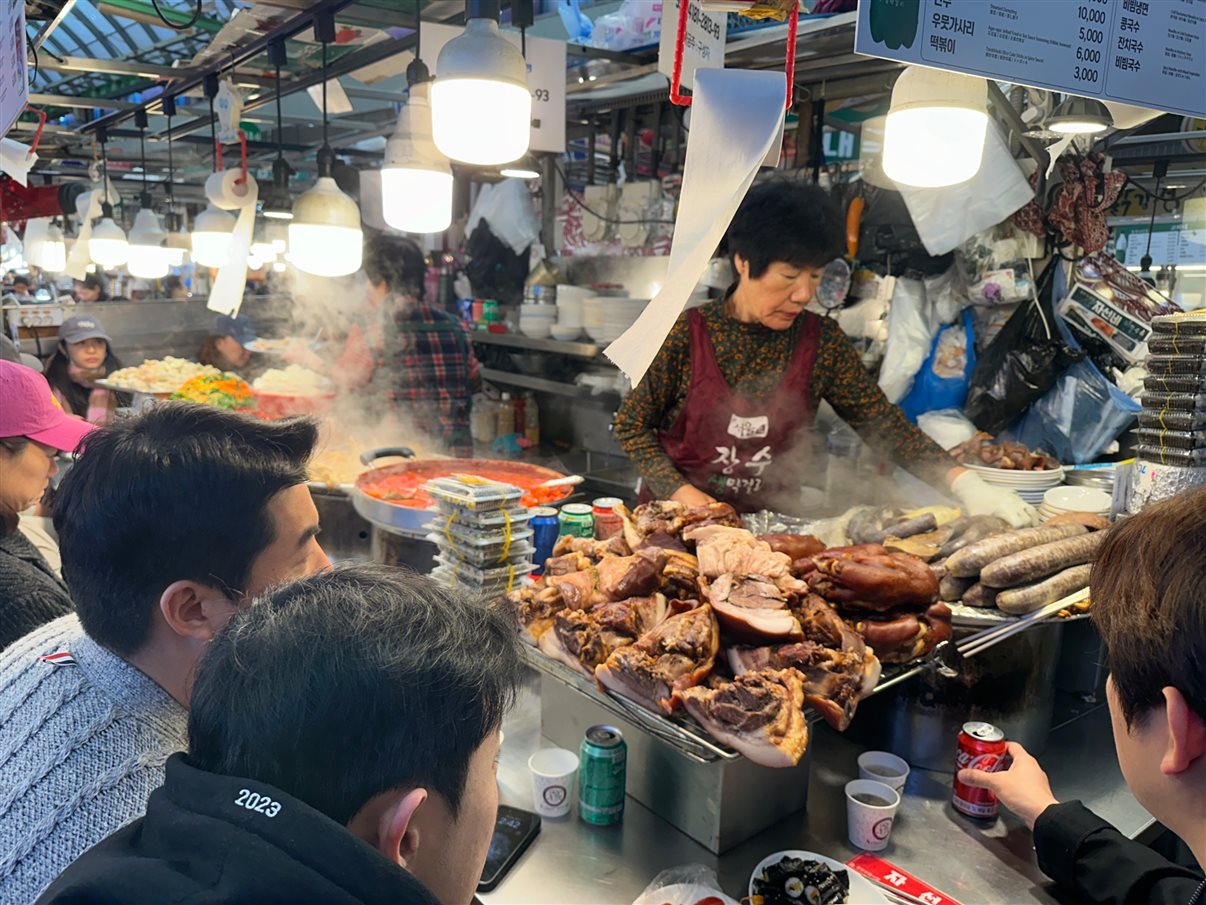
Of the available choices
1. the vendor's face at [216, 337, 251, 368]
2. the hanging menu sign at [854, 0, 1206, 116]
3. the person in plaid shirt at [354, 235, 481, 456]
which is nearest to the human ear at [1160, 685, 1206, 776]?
the hanging menu sign at [854, 0, 1206, 116]

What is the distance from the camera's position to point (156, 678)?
4.66 feet

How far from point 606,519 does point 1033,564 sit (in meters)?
1.18

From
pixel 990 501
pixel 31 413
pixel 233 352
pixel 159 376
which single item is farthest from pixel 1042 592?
pixel 233 352

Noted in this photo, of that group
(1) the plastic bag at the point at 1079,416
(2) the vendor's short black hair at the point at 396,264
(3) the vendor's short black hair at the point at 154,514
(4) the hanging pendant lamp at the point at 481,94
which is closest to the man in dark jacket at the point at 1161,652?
(3) the vendor's short black hair at the point at 154,514

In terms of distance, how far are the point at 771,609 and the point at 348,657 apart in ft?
3.63

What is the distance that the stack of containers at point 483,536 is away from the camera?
7.78ft

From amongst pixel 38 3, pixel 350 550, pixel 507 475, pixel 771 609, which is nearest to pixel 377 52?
pixel 38 3

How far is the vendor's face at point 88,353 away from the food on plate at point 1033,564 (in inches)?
246

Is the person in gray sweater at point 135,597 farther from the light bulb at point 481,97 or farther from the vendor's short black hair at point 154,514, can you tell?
the light bulb at point 481,97

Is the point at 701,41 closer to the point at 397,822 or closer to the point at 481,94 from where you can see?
the point at 481,94

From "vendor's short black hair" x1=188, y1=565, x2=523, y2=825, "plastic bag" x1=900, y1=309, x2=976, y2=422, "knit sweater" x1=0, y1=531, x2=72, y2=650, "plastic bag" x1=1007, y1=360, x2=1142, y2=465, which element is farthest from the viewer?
"plastic bag" x1=900, y1=309, x2=976, y2=422

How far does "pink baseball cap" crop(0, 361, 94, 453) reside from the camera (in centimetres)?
234

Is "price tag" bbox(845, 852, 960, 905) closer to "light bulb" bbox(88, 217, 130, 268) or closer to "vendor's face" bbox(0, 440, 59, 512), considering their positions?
"vendor's face" bbox(0, 440, 59, 512)

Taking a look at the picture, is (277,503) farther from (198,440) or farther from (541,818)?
(541,818)
